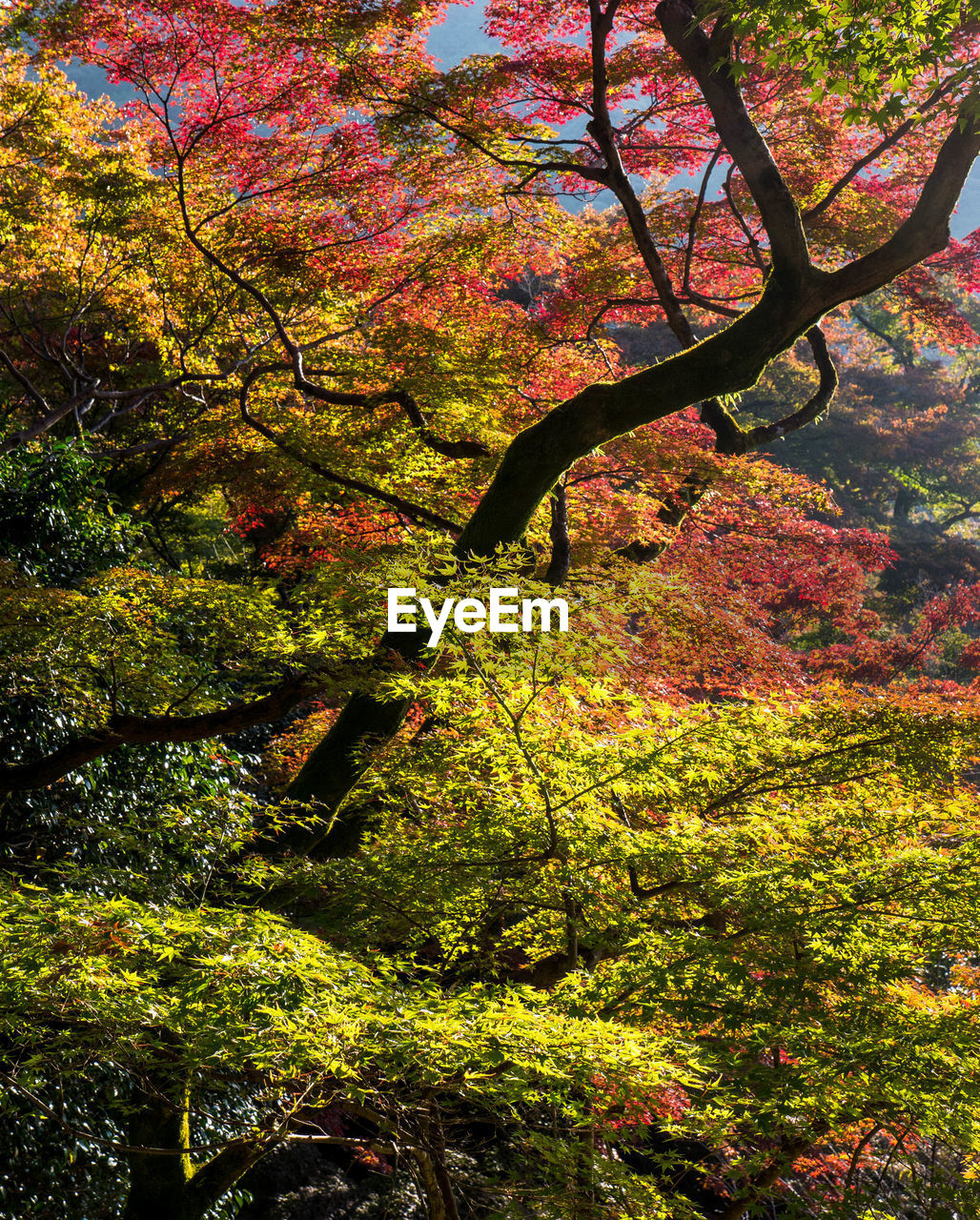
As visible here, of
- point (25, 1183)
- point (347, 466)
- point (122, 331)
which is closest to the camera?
point (25, 1183)

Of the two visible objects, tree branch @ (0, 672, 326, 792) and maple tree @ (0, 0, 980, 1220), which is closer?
maple tree @ (0, 0, 980, 1220)

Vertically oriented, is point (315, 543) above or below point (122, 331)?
below

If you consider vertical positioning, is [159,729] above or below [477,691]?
below

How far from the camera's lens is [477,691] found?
340 centimetres

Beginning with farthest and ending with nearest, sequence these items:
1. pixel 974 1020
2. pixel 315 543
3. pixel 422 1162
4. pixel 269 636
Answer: pixel 315 543 < pixel 269 636 < pixel 422 1162 < pixel 974 1020

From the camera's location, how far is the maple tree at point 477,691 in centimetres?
243

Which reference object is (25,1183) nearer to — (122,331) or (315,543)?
(315,543)

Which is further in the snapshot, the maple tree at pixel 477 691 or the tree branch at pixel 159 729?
the tree branch at pixel 159 729

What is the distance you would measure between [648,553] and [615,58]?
3.97 metres

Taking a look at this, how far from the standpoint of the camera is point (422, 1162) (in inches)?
120

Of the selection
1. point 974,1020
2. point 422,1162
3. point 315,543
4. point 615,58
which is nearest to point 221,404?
point 315,543

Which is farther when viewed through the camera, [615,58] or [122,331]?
[122,331]

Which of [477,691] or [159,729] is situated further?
[159,729]

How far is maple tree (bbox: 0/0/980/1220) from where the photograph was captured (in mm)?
2426
